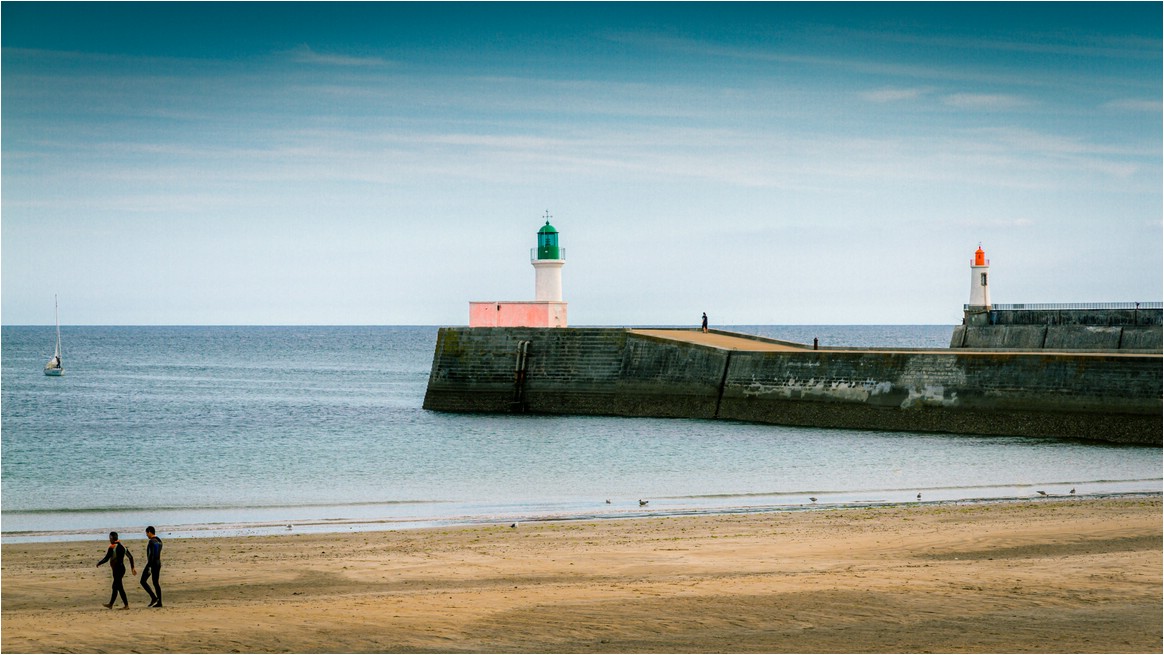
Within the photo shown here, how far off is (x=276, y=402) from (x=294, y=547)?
96.0 ft

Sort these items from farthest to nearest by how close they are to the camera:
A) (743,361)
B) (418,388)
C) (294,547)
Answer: (418,388) < (743,361) < (294,547)

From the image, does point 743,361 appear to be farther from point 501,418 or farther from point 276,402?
point 276,402

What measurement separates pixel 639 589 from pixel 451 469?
40.9 ft

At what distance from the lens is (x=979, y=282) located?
4944cm

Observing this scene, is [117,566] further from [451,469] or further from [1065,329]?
[1065,329]

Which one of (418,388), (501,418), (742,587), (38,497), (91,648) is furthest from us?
(418,388)

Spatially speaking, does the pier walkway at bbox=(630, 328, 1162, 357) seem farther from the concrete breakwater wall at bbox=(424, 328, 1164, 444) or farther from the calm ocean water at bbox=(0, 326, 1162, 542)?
the calm ocean water at bbox=(0, 326, 1162, 542)

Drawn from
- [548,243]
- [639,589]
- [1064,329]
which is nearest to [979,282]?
[1064,329]

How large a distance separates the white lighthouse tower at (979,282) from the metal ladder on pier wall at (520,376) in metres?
21.9

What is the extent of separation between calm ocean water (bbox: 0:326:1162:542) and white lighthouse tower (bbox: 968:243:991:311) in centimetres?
2192

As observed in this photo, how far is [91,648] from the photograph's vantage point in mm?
9352

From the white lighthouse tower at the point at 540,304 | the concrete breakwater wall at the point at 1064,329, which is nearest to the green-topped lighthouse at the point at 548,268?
the white lighthouse tower at the point at 540,304

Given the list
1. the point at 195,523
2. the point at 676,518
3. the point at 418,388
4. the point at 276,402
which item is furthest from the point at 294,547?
the point at 418,388

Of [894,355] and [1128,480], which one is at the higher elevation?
[894,355]
